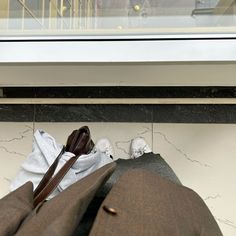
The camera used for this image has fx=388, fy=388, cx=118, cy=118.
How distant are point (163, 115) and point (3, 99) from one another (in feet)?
2.04

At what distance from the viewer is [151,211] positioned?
709 mm

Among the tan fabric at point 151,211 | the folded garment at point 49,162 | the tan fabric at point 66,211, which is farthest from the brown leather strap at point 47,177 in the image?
the tan fabric at point 151,211

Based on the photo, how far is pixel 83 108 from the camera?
1520mm

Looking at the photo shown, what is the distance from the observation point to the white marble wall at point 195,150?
147 cm

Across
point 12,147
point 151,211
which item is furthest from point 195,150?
point 151,211

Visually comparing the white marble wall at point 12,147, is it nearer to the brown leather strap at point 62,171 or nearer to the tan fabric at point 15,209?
the brown leather strap at point 62,171

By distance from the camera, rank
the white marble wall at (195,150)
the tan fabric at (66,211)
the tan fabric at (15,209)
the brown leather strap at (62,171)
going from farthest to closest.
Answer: the white marble wall at (195,150) → the brown leather strap at (62,171) → the tan fabric at (15,209) → the tan fabric at (66,211)

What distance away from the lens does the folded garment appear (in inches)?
47.0

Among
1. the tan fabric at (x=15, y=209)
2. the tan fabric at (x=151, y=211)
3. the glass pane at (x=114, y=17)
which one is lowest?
the tan fabric at (x=15, y=209)

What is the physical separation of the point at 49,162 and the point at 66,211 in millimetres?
587

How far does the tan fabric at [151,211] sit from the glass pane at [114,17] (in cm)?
51

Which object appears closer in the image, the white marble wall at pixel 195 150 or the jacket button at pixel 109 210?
the jacket button at pixel 109 210

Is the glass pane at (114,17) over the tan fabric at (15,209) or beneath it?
over

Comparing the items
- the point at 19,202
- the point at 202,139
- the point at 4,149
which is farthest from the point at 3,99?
the point at 202,139
